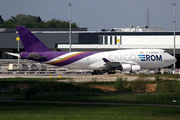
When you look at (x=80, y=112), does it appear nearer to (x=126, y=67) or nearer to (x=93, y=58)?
(x=126, y=67)

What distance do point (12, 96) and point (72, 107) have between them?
1214 cm

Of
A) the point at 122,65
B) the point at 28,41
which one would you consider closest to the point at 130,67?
the point at 122,65

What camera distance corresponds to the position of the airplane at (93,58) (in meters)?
66.9

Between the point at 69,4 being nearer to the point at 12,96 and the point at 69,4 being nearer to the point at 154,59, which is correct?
the point at 154,59

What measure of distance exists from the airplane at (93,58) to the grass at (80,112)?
29622mm

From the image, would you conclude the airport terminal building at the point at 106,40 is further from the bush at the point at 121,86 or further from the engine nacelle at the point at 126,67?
the bush at the point at 121,86

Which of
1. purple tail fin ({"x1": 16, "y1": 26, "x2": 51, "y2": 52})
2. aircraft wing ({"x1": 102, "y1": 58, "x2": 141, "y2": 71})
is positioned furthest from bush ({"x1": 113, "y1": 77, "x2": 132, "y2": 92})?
purple tail fin ({"x1": 16, "y1": 26, "x2": 51, "y2": 52})

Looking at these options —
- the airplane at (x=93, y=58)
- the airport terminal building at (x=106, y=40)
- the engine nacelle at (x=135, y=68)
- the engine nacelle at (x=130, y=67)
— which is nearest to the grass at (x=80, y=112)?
the airplane at (x=93, y=58)

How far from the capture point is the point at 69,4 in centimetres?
9038

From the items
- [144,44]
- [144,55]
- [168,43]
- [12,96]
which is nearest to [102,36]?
[144,44]

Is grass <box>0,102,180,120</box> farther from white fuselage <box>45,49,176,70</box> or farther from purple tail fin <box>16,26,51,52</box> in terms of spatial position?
white fuselage <box>45,49,176,70</box>

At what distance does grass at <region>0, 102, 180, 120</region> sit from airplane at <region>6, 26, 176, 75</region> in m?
29.6

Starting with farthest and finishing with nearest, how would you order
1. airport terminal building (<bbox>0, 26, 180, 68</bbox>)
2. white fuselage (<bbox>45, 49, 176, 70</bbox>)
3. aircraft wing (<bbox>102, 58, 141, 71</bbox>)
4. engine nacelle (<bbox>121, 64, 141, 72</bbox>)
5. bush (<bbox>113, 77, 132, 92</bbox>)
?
airport terminal building (<bbox>0, 26, 180, 68</bbox>) < white fuselage (<bbox>45, 49, 176, 70</bbox>) < aircraft wing (<bbox>102, 58, 141, 71</bbox>) < engine nacelle (<bbox>121, 64, 141, 72</bbox>) < bush (<bbox>113, 77, 132, 92</bbox>)

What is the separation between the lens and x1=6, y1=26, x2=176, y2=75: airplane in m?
66.9
